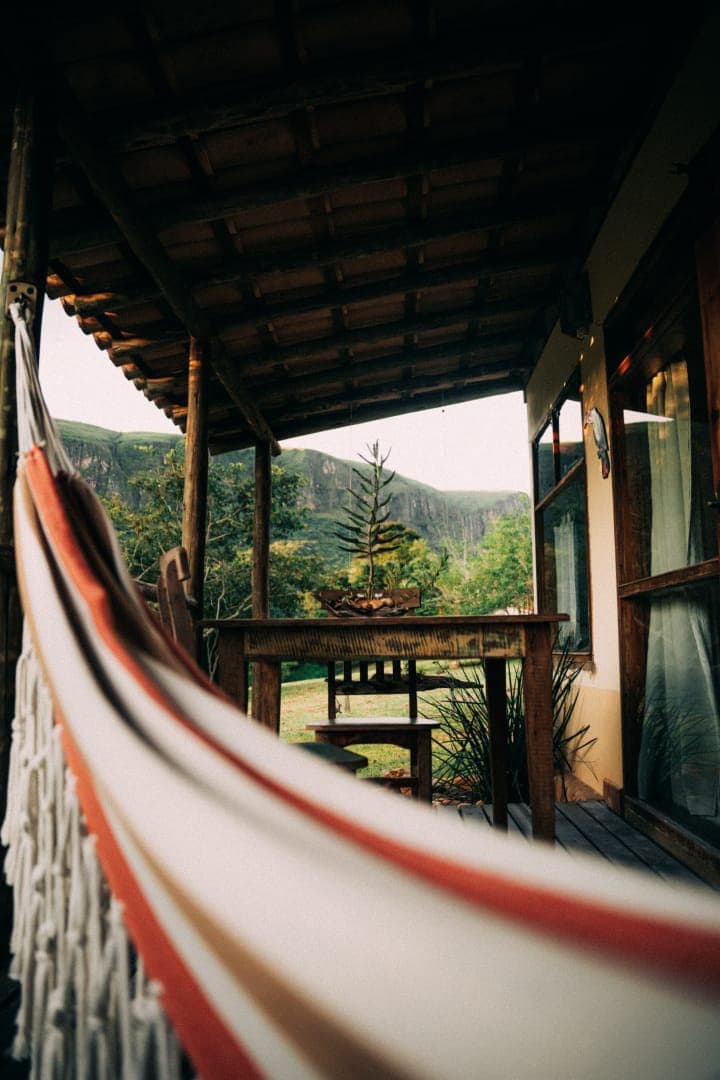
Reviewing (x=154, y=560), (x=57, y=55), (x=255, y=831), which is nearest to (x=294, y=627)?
(x=255, y=831)

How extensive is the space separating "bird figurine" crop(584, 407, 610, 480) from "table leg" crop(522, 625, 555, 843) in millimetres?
1671

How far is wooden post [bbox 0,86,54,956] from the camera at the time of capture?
4.77ft

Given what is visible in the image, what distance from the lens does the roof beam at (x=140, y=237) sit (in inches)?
94.5

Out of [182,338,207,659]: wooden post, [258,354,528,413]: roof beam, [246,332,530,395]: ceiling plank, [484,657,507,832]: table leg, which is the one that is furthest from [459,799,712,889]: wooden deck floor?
[258,354,528,413]: roof beam

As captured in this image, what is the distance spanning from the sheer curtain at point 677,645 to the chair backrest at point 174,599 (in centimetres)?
171

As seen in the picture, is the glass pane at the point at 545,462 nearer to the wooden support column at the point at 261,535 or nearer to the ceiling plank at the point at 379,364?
the ceiling plank at the point at 379,364

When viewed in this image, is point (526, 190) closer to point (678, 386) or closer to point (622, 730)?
point (678, 386)

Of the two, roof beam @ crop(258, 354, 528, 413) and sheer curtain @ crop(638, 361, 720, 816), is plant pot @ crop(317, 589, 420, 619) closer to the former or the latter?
sheer curtain @ crop(638, 361, 720, 816)

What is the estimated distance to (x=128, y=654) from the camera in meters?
0.73

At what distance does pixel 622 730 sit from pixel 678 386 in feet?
5.12

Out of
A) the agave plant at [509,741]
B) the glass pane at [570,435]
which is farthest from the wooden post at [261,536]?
the glass pane at [570,435]

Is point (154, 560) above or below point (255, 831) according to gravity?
above

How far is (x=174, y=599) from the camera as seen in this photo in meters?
1.39

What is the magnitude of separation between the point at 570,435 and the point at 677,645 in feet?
6.88
